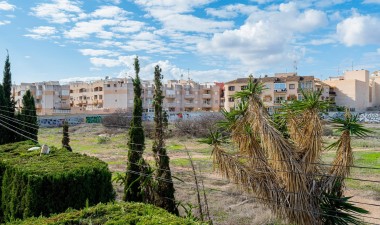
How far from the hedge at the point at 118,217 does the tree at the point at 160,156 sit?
131 inches

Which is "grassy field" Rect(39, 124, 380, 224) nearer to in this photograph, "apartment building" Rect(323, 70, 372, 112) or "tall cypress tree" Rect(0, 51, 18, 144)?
"tall cypress tree" Rect(0, 51, 18, 144)

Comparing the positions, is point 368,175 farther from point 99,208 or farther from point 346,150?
point 99,208

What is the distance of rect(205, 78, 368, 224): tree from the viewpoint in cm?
643

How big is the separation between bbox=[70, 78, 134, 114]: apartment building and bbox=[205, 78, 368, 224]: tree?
191ft

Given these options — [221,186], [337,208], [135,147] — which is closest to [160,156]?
[135,147]

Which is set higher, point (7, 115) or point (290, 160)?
point (7, 115)

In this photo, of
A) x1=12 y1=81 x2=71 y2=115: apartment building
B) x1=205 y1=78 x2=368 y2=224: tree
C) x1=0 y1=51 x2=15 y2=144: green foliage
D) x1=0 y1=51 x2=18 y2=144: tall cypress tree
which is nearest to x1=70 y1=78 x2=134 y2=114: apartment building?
x1=12 y1=81 x2=71 y2=115: apartment building

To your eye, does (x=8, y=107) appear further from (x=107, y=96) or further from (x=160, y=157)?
(x=107, y=96)

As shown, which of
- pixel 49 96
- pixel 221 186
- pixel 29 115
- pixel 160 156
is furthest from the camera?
pixel 49 96

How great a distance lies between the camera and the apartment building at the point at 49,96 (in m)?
67.2

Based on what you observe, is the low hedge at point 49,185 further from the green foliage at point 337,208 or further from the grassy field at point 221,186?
the green foliage at point 337,208

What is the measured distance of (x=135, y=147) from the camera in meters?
9.88

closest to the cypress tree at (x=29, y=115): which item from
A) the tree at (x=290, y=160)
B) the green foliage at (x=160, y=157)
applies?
the green foliage at (x=160, y=157)

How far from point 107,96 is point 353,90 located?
44593 millimetres
